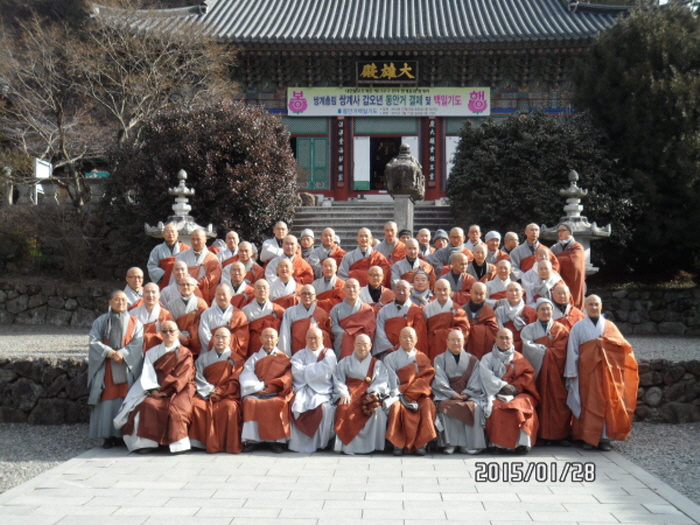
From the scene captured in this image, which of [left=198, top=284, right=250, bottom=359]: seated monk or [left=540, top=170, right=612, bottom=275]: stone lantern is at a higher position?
[left=540, top=170, right=612, bottom=275]: stone lantern

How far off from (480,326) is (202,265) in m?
3.73

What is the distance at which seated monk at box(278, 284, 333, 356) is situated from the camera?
7160 millimetres

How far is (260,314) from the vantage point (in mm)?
7293

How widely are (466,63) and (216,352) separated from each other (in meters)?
15.0

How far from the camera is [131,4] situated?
1698 cm

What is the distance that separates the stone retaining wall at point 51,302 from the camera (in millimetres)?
13805

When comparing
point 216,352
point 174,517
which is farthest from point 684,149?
point 174,517

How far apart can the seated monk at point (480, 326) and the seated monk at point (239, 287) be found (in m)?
2.47

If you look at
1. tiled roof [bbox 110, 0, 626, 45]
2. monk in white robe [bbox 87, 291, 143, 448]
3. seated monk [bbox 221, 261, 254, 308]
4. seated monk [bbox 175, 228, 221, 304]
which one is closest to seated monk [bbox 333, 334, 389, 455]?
seated monk [bbox 221, 261, 254, 308]

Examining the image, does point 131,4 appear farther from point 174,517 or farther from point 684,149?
point 174,517

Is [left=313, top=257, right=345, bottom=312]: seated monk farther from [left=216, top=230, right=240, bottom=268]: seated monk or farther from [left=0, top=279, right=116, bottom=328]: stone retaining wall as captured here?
[left=0, top=279, right=116, bottom=328]: stone retaining wall

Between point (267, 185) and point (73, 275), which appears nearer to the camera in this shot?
point (267, 185)
